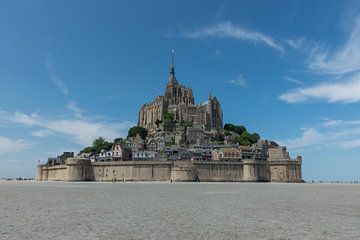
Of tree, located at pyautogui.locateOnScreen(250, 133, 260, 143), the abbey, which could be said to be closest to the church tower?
the abbey

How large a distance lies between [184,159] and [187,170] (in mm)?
8633

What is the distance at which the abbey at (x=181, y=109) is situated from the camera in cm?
12202

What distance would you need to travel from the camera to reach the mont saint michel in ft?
270

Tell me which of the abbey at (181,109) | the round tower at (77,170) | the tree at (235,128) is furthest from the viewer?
the tree at (235,128)

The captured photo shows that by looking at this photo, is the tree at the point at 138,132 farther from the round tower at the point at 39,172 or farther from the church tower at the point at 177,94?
the round tower at the point at 39,172

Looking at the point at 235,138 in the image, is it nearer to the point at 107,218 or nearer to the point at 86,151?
the point at 86,151

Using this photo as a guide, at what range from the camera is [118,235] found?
1214cm

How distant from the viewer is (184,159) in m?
88.8

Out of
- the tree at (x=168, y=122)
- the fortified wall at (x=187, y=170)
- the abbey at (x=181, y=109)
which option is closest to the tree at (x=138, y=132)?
the abbey at (x=181, y=109)

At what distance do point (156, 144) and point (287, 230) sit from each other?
89.1 metres

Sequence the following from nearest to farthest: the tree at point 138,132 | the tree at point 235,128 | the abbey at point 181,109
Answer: the tree at point 138,132 → the abbey at point 181,109 → the tree at point 235,128

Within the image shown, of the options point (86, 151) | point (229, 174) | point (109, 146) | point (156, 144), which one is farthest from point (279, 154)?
point (86, 151)

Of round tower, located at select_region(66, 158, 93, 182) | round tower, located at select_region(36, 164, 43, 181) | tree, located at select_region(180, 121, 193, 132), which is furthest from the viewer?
tree, located at select_region(180, 121, 193, 132)

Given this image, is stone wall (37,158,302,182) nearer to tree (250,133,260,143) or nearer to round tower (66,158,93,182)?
round tower (66,158,93,182)
